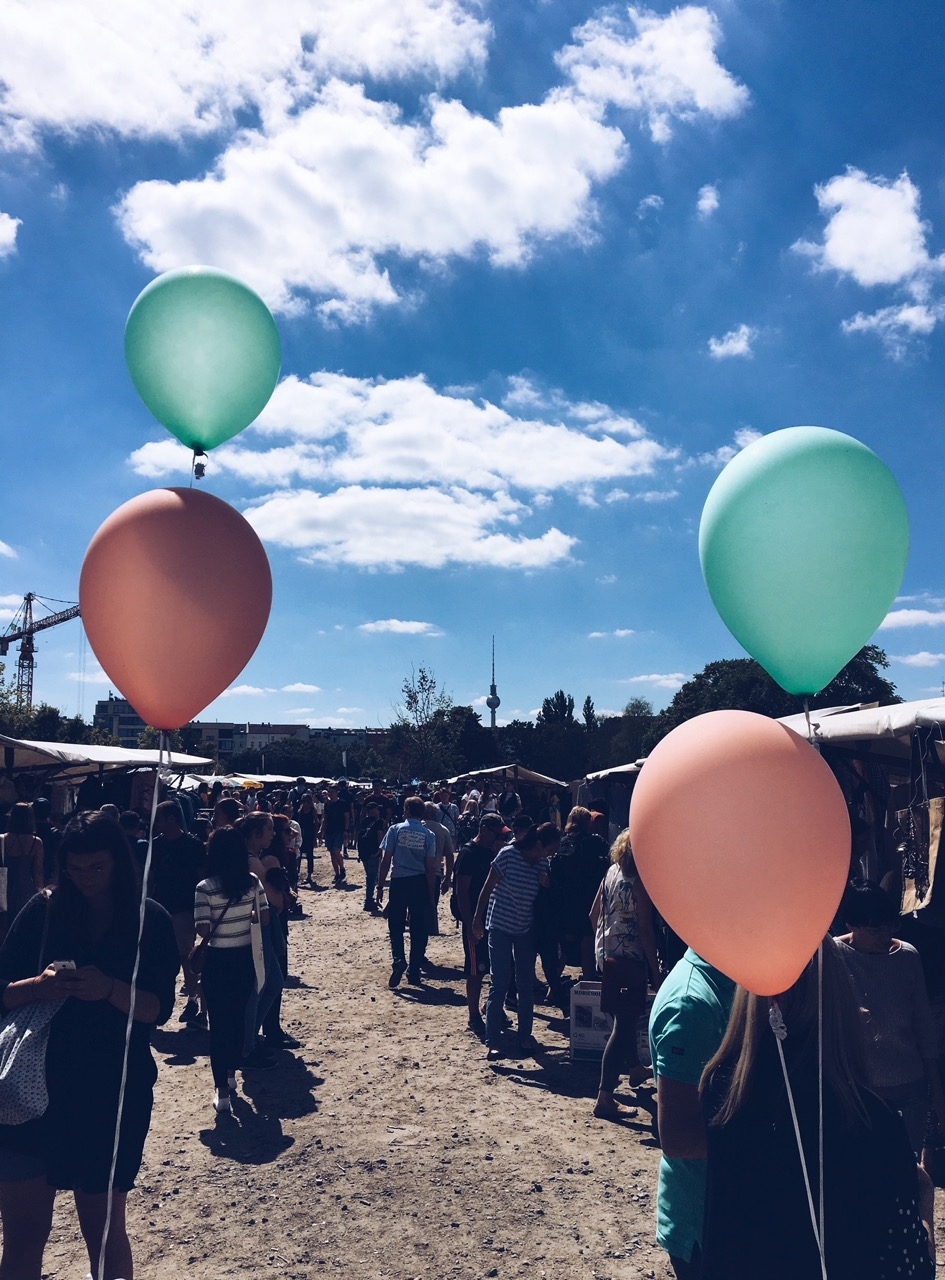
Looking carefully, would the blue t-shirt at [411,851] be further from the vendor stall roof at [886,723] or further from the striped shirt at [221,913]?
the vendor stall roof at [886,723]

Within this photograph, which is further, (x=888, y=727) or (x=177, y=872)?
(x=177, y=872)

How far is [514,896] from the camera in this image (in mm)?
6395

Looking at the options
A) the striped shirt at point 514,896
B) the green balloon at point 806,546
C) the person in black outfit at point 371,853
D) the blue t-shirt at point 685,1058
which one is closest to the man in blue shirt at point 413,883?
the striped shirt at point 514,896

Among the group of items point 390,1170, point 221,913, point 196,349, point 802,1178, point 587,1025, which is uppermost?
point 196,349

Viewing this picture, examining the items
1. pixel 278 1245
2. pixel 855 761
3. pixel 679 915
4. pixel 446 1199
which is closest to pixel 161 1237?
pixel 278 1245

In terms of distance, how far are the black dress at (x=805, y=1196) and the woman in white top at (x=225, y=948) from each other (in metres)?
4.15

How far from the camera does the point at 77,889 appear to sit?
2.70 m

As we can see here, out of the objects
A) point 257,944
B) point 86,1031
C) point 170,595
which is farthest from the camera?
point 257,944

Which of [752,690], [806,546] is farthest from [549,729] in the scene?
[806,546]

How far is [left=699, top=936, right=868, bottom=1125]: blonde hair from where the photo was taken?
1.78 m

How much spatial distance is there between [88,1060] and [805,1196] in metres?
1.96

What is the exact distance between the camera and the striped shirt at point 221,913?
213 inches

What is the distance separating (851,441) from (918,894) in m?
3.17

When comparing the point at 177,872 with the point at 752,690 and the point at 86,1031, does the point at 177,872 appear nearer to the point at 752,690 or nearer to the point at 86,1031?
the point at 86,1031
